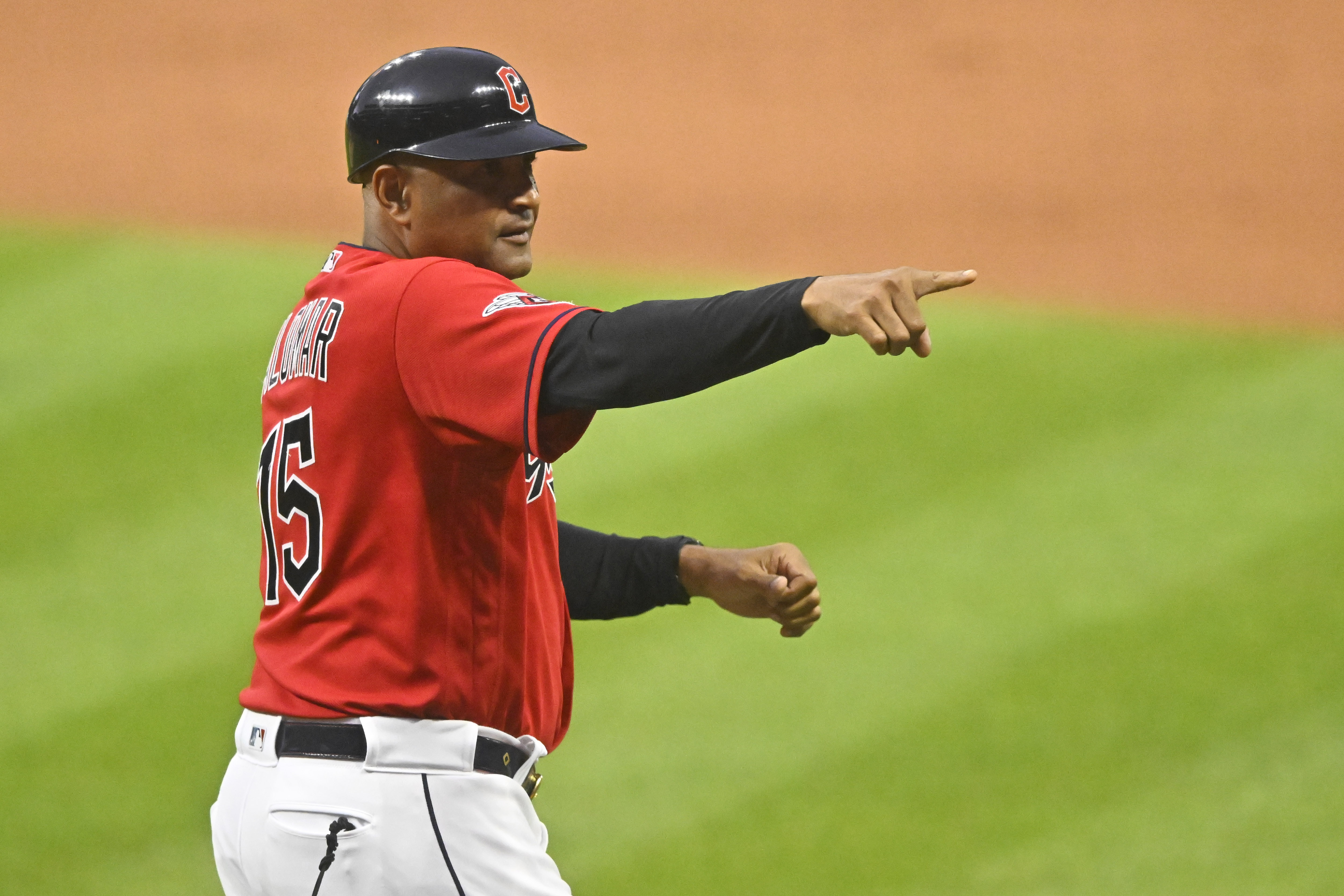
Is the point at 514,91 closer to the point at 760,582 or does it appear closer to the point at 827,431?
the point at 760,582

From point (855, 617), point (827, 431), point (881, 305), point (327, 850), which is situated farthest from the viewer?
point (827, 431)

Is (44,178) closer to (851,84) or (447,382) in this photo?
(851,84)

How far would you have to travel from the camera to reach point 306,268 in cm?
843

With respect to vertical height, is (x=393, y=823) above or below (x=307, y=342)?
below

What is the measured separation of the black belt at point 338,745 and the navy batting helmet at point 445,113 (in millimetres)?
903

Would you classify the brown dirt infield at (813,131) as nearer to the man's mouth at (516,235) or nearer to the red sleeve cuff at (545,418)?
the man's mouth at (516,235)

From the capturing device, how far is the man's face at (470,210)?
2.66 m

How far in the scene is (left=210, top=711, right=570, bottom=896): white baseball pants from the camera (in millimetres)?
2477

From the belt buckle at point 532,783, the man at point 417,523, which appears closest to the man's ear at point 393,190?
the man at point 417,523

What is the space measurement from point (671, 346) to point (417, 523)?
578 millimetres

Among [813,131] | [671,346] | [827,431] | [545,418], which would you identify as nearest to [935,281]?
[671,346]

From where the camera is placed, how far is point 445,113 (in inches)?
103

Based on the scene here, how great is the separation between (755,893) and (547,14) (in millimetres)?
7420

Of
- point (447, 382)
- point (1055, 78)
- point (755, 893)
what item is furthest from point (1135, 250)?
point (447, 382)
